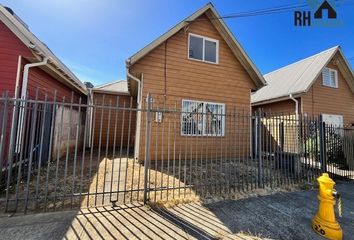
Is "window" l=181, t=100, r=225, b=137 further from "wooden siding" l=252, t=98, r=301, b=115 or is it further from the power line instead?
"wooden siding" l=252, t=98, r=301, b=115

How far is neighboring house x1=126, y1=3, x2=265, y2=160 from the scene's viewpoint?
8555 millimetres

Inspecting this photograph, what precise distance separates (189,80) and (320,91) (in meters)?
9.44

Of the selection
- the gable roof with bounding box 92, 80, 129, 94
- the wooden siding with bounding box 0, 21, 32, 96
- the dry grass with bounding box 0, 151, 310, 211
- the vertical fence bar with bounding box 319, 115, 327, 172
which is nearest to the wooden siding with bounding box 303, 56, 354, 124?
the vertical fence bar with bounding box 319, 115, 327, 172

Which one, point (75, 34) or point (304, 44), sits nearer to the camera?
point (75, 34)

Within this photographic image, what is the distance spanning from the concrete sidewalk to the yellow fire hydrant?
0.17 m

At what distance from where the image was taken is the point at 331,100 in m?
13.5

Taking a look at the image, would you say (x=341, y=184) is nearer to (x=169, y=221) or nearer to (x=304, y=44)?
(x=169, y=221)

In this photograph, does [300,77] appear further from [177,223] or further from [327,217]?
[177,223]

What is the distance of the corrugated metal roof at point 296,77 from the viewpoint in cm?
1259

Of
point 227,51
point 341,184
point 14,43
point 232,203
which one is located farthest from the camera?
point 227,51

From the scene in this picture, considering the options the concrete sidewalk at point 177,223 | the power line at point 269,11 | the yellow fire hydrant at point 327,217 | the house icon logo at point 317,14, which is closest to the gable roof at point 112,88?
the power line at point 269,11

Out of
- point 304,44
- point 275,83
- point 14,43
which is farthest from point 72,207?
point 304,44

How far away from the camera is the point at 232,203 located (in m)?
4.70

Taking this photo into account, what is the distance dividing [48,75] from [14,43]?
6.82 feet
